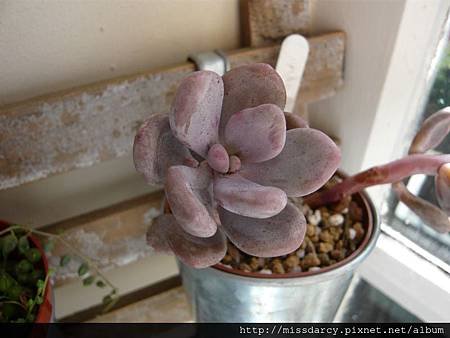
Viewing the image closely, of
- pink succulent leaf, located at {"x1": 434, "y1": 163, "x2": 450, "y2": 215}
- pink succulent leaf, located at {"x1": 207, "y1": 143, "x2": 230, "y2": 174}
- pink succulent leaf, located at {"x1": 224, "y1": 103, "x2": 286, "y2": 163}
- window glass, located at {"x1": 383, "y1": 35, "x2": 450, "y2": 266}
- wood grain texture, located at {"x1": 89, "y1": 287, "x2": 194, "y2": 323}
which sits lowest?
wood grain texture, located at {"x1": 89, "y1": 287, "x2": 194, "y2": 323}

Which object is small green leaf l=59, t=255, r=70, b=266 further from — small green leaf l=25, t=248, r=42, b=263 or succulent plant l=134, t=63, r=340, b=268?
succulent plant l=134, t=63, r=340, b=268

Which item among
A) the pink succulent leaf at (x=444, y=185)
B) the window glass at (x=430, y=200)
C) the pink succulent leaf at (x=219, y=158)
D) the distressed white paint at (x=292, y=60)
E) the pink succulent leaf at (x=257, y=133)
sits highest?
the pink succulent leaf at (x=257, y=133)

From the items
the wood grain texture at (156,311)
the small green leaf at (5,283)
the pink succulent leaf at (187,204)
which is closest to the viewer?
the pink succulent leaf at (187,204)

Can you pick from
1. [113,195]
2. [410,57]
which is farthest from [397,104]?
[113,195]

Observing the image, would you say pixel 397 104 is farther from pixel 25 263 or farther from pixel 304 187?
pixel 25 263

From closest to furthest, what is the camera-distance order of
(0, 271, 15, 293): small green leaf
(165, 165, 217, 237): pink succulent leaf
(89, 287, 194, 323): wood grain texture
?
1. (165, 165, 217, 237): pink succulent leaf
2. (0, 271, 15, 293): small green leaf
3. (89, 287, 194, 323): wood grain texture

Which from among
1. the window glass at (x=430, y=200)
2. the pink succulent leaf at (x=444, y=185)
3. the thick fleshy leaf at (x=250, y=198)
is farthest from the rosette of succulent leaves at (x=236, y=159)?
the window glass at (x=430, y=200)

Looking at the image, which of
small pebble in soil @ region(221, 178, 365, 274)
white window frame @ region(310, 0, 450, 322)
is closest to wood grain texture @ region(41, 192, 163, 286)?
small pebble in soil @ region(221, 178, 365, 274)

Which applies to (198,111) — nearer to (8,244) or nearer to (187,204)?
(187,204)

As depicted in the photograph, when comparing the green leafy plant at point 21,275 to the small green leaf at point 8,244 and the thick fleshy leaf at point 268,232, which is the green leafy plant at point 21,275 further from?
the thick fleshy leaf at point 268,232
